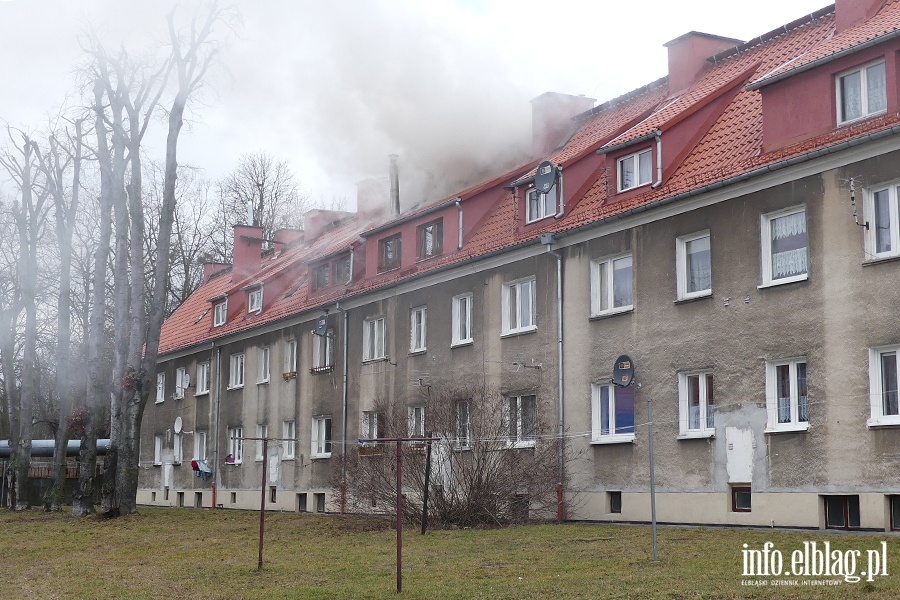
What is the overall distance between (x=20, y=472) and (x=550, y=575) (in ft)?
90.7

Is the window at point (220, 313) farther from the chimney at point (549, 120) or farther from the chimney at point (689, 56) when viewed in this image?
the chimney at point (689, 56)

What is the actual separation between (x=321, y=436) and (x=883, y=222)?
20.5 m

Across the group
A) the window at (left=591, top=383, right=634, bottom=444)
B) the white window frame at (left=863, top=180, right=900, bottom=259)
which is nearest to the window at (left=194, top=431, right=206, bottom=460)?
the window at (left=591, top=383, right=634, bottom=444)

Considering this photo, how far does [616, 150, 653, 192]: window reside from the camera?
23.1m

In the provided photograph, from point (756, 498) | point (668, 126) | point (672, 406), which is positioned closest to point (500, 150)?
point (668, 126)

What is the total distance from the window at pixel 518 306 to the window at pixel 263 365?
14.5 metres

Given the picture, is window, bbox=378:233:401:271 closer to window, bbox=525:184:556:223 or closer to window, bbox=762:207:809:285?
window, bbox=525:184:556:223

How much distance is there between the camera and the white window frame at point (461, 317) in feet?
90.4

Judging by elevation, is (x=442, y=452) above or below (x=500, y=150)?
below

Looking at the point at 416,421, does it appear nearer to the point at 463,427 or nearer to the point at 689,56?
the point at 463,427

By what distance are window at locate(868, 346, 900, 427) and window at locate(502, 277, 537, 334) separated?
896 centimetres

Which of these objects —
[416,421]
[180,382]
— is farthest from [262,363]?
[416,421]

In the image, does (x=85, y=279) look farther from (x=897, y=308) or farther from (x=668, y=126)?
(x=897, y=308)

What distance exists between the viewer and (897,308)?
17.2m
